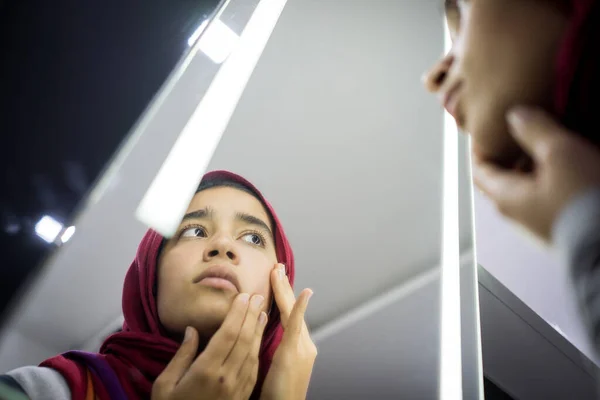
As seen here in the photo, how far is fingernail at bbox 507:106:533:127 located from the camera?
0.44 metres

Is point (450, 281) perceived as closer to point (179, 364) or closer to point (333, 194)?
point (333, 194)

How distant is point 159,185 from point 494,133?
0.36 meters

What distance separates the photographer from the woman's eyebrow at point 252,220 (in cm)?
54

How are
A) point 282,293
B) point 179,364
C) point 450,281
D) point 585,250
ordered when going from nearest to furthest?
point 585,250 < point 179,364 < point 282,293 < point 450,281

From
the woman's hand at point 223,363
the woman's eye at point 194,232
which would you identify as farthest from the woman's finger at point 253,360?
the woman's eye at point 194,232

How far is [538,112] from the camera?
437 millimetres

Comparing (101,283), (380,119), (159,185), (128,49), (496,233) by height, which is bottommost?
(101,283)

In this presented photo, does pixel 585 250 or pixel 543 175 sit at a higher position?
pixel 543 175

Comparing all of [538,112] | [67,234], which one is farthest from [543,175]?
[67,234]

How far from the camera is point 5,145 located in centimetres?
41

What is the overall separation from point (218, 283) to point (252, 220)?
0.10 meters

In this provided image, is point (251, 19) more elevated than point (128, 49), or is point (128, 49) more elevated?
point (251, 19)

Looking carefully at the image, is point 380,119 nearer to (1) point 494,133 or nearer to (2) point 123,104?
(1) point 494,133

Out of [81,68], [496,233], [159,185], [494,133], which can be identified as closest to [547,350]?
[496,233]
